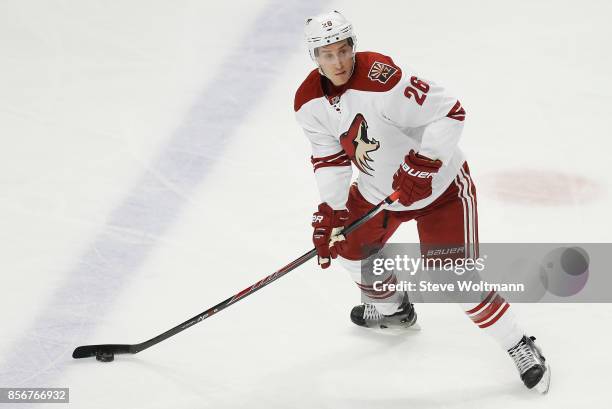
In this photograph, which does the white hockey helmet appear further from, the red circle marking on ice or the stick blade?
the red circle marking on ice

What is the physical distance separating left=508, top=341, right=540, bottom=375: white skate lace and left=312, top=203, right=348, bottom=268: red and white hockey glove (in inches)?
28.4

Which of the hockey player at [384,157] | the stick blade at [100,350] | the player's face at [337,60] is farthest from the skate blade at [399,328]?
the player's face at [337,60]

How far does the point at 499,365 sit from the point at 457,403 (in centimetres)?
27

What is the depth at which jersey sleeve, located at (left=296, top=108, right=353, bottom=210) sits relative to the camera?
329 centimetres

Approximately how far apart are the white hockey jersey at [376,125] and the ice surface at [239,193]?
0.68 meters

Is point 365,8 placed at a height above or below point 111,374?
above

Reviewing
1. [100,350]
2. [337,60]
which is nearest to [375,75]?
[337,60]

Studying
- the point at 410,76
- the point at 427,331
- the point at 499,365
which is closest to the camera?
the point at 410,76

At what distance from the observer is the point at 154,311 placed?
12.6ft

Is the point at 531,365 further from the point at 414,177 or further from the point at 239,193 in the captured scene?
the point at 239,193

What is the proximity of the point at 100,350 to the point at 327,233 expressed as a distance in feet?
3.34

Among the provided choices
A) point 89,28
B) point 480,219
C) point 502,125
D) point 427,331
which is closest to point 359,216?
point 427,331

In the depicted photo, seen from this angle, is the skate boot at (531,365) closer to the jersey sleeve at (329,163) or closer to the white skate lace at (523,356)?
the white skate lace at (523,356)

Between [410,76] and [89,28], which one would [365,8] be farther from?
[410,76]
